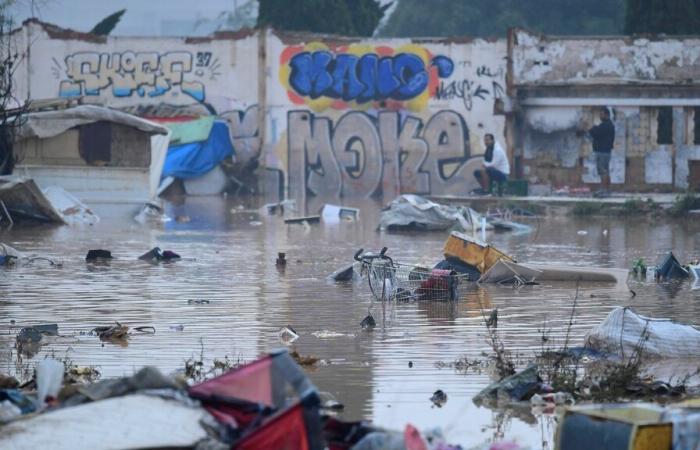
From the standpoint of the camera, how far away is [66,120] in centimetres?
2917

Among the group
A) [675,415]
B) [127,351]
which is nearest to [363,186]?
[127,351]

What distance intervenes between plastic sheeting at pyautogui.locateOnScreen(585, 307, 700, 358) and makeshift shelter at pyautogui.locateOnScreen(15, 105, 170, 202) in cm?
1883

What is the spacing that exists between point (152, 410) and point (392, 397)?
281 cm

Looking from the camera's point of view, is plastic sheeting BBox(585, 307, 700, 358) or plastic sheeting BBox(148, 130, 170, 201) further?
plastic sheeting BBox(148, 130, 170, 201)

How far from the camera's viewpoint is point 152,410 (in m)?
6.88

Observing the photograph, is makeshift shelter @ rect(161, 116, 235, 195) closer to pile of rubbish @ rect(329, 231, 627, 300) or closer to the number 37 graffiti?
the number 37 graffiti

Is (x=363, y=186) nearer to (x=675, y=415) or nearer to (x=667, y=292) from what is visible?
(x=667, y=292)

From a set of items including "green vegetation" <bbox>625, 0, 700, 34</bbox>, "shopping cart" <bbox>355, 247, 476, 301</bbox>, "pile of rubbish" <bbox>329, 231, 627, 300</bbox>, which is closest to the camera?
"shopping cart" <bbox>355, 247, 476, 301</bbox>

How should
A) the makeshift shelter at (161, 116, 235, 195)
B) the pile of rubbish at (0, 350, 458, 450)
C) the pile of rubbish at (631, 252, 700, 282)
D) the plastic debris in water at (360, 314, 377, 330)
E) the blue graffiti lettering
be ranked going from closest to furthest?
1. the pile of rubbish at (0, 350, 458, 450)
2. the plastic debris in water at (360, 314, 377, 330)
3. the pile of rubbish at (631, 252, 700, 282)
4. the makeshift shelter at (161, 116, 235, 195)
5. the blue graffiti lettering

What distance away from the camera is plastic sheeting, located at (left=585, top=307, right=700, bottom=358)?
1110 centimetres

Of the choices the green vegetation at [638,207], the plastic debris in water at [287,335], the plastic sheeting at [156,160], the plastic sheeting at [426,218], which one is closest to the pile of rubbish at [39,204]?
the plastic sheeting at [156,160]

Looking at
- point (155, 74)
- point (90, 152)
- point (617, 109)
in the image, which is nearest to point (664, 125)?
point (617, 109)

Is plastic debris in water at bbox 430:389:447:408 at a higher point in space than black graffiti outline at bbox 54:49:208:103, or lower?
lower

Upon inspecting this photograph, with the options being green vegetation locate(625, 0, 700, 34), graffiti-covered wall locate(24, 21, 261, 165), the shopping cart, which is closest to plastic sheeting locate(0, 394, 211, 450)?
the shopping cart
